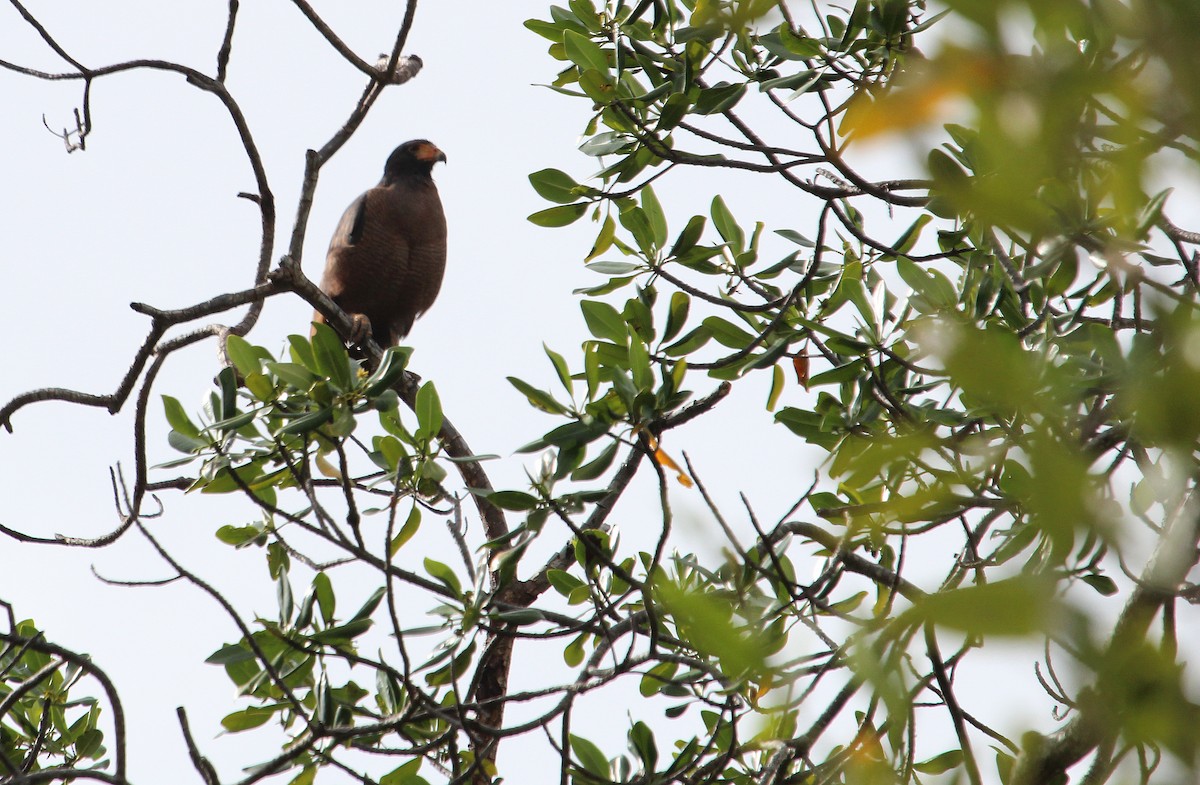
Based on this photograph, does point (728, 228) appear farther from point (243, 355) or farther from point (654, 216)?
point (243, 355)

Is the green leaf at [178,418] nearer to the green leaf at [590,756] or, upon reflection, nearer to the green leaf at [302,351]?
the green leaf at [302,351]

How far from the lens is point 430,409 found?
2443 mm

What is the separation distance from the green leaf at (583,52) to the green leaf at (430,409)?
36.9 inches

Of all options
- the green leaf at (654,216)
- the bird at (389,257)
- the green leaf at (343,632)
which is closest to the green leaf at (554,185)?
the green leaf at (654,216)

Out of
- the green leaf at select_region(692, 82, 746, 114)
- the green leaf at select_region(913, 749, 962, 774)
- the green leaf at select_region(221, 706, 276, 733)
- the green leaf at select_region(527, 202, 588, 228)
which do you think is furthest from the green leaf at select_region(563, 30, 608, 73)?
the green leaf at select_region(913, 749, 962, 774)

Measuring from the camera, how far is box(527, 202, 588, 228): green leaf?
2906mm

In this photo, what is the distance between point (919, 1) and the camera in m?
2.66

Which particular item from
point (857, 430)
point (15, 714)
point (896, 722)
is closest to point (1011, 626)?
point (896, 722)

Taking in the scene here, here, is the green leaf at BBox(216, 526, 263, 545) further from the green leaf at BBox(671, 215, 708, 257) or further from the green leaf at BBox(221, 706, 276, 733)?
the green leaf at BBox(671, 215, 708, 257)

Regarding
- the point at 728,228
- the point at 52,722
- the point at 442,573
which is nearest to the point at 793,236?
the point at 728,228

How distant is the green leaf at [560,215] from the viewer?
114 inches

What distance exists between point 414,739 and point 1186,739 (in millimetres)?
2268

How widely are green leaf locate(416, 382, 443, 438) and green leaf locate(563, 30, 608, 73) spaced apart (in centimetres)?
94

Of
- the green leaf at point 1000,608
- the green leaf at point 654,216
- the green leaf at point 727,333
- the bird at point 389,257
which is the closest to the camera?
the green leaf at point 1000,608
